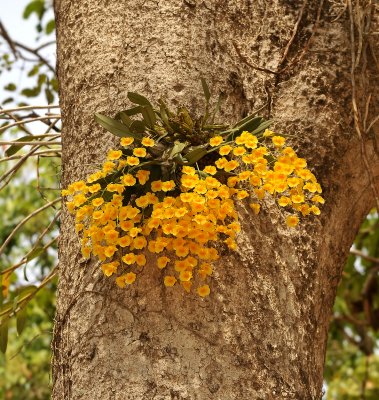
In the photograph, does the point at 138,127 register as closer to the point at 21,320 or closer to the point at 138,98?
the point at 138,98

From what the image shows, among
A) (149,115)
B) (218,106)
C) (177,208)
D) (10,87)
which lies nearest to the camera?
(177,208)

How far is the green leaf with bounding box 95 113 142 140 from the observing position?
66.9 inches

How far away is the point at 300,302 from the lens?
1.76 metres

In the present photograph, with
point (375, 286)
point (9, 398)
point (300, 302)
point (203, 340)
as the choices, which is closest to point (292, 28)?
point (300, 302)

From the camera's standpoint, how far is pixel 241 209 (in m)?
1.75

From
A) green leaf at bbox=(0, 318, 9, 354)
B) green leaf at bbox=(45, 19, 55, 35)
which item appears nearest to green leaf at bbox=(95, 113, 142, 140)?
green leaf at bbox=(0, 318, 9, 354)

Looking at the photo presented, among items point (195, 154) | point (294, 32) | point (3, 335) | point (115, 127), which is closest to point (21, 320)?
point (3, 335)

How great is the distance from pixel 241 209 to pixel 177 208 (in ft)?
0.74

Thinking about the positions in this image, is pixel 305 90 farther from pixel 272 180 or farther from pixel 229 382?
pixel 229 382

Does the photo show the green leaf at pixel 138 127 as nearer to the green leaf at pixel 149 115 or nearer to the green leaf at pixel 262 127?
the green leaf at pixel 149 115

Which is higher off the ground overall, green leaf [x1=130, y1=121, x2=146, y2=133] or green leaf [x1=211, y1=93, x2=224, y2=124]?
green leaf [x1=211, y1=93, x2=224, y2=124]

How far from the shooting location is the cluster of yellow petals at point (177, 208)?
1.56m

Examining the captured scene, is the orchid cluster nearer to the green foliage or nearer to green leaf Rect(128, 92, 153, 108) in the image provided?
green leaf Rect(128, 92, 153, 108)

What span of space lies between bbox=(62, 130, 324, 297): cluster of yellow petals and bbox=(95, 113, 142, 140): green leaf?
0.03m
